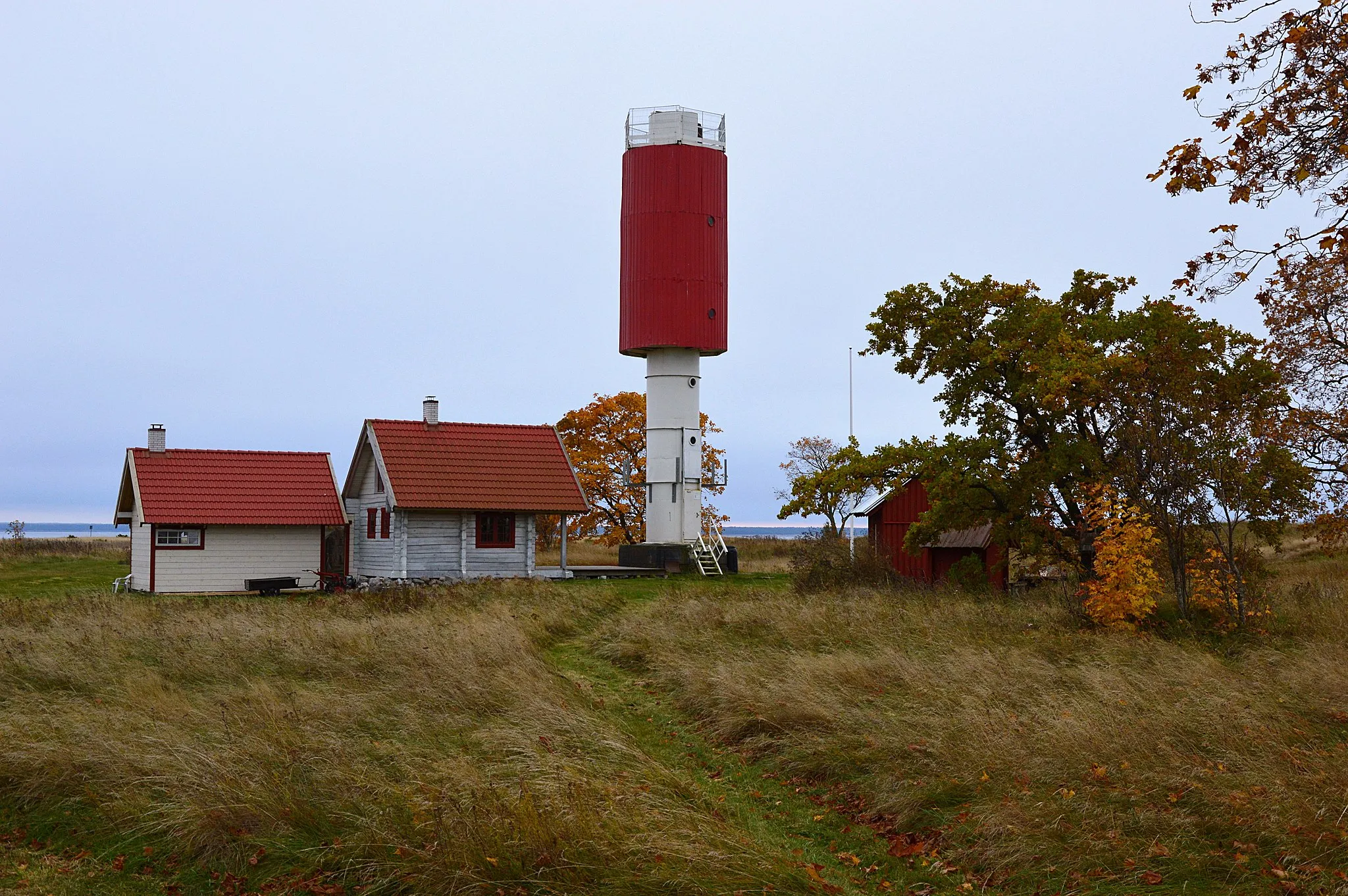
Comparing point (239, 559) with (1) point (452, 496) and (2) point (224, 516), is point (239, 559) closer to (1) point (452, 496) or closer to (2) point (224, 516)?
(2) point (224, 516)

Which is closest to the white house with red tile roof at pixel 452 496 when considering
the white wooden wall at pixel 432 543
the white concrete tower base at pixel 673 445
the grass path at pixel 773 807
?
the white wooden wall at pixel 432 543

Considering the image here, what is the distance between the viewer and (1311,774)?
27.3 feet

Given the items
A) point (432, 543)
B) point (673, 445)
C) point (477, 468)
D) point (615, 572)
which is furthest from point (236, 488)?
point (673, 445)

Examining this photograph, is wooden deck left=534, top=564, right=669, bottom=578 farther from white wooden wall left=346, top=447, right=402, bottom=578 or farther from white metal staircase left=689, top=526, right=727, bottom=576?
white wooden wall left=346, top=447, right=402, bottom=578

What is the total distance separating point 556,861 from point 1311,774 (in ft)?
17.9

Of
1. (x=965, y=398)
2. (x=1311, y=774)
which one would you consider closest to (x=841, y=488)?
(x=965, y=398)

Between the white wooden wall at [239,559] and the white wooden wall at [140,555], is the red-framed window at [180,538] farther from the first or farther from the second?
the white wooden wall at [140,555]

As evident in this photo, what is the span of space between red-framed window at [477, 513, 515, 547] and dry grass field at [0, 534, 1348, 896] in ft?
57.2

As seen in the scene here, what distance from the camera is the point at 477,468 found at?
34906 millimetres

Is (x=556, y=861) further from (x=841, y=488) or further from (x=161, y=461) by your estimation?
(x=161, y=461)

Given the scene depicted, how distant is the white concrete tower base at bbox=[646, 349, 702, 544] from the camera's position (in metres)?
38.2

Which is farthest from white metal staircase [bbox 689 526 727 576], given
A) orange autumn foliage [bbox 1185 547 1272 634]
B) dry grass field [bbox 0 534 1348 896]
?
dry grass field [bbox 0 534 1348 896]

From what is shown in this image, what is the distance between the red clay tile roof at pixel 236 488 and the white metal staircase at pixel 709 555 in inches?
443

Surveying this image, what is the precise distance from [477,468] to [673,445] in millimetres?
6921
